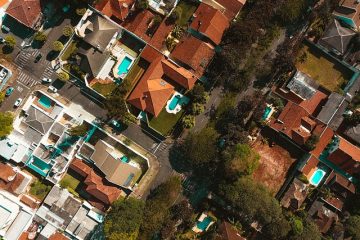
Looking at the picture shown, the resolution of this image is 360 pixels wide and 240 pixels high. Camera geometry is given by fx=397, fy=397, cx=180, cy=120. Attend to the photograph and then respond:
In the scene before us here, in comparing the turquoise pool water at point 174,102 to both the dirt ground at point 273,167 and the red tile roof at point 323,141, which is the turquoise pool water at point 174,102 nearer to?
the dirt ground at point 273,167

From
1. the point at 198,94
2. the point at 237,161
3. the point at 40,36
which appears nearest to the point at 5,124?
the point at 40,36

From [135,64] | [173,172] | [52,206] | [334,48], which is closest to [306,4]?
[334,48]

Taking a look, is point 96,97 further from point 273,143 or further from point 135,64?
point 273,143

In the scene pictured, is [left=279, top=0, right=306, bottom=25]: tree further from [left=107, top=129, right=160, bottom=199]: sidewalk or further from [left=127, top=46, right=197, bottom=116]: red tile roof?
[left=107, top=129, right=160, bottom=199]: sidewalk

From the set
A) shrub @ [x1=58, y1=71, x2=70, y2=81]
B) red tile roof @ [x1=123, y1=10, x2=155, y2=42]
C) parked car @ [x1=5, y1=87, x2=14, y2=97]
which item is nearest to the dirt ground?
red tile roof @ [x1=123, y1=10, x2=155, y2=42]

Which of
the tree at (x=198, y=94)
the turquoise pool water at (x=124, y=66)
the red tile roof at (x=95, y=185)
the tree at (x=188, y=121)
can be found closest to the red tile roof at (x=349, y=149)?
the tree at (x=198, y=94)
